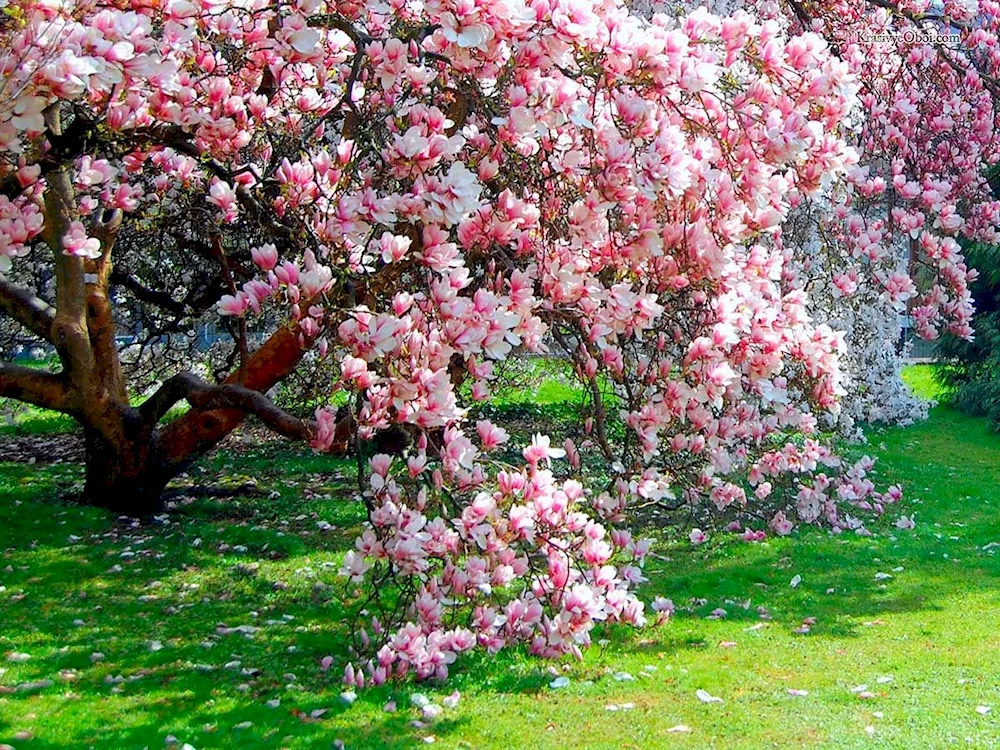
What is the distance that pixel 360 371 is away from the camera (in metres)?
3.91

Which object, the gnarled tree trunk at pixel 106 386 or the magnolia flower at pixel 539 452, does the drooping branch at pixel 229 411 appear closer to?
the gnarled tree trunk at pixel 106 386

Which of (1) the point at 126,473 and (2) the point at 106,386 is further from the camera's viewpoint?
(1) the point at 126,473

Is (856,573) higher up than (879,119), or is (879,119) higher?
(879,119)

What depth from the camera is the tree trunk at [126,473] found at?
25.7 feet

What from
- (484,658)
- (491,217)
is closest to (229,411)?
(484,658)

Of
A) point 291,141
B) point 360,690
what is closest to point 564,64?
point 291,141

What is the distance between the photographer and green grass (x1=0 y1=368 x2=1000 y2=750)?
14.3ft

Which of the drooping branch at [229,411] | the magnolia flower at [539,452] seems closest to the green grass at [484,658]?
the drooping branch at [229,411]

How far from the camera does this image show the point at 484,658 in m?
5.18

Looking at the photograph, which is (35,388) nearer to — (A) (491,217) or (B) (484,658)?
(B) (484,658)

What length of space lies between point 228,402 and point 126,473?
7.20ft

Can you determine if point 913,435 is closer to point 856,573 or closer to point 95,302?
point 856,573

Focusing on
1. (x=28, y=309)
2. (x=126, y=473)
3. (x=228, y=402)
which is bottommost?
(x=126, y=473)

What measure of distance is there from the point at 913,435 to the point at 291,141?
10582 millimetres
